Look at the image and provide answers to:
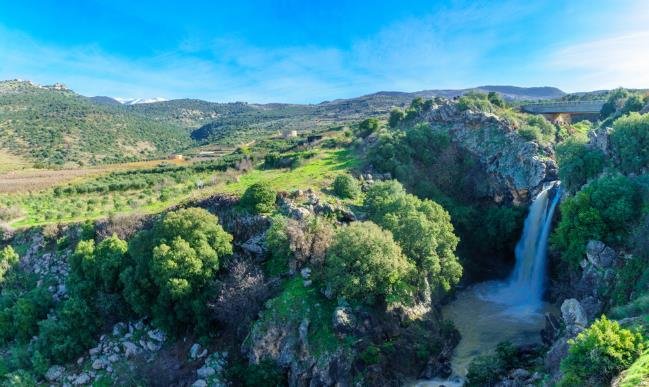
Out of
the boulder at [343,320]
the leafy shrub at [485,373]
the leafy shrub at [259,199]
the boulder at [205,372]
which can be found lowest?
the boulder at [205,372]

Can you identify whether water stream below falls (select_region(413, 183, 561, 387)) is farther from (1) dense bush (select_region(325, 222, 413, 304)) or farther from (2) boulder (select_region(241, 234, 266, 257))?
(2) boulder (select_region(241, 234, 266, 257))

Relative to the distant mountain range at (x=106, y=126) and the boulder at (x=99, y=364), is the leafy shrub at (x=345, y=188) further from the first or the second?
the distant mountain range at (x=106, y=126)

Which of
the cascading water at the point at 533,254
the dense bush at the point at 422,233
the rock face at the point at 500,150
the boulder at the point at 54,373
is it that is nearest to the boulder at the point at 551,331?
the dense bush at the point at 422,233

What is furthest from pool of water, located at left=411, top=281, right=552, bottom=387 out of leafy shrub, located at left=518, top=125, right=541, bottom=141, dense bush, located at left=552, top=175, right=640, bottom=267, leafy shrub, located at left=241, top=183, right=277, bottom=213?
leafy shrub, located at left=518, top=125, right=541, bottom=141

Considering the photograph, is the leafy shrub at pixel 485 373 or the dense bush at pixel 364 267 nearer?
the leafy shrub at pixel 485 373

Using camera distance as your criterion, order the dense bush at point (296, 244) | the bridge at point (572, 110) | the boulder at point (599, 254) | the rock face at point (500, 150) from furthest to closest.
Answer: the bridge at point (572, 110) < the rock face at point (500, 150) < the dense bush at point (296, 244) < the boulder at point (599, 254)

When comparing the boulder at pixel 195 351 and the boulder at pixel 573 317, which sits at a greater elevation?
the boulder at pixel 573 317
